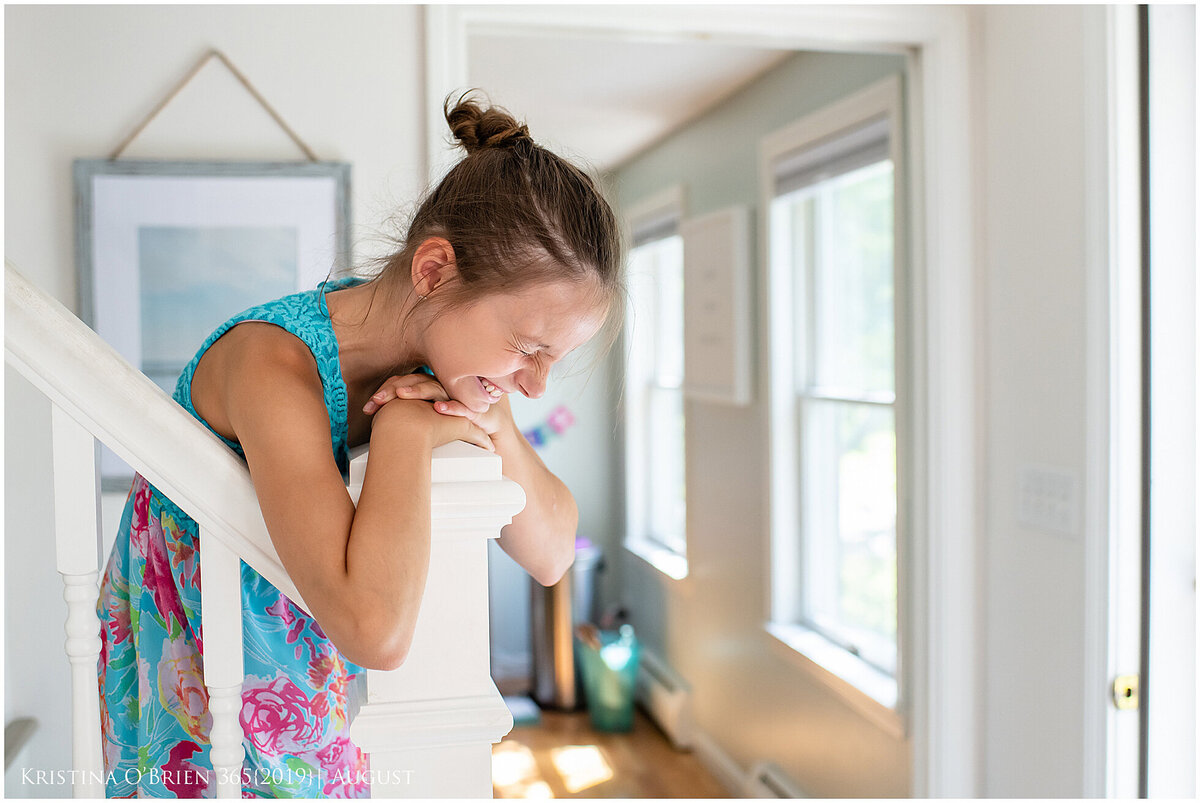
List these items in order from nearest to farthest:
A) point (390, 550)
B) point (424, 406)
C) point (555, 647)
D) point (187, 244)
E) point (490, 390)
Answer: point (390, 550) → point (424, 406) → point (490, 390) → point (187, 244) → point (555, 647)

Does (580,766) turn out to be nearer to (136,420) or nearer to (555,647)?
(555,647)

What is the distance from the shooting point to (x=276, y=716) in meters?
0.85

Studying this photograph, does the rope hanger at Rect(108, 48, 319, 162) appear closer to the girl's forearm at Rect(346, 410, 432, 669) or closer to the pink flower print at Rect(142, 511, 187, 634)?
the pink flower print at Rect(142, 511, 187, 634)

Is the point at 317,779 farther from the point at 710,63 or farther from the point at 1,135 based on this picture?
the point at 710,63

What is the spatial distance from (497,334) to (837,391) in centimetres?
217

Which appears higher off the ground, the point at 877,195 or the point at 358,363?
the point at 877,195

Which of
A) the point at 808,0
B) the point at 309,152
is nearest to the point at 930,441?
the point at 808,0

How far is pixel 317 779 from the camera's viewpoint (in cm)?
89

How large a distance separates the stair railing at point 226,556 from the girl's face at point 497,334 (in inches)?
4.5

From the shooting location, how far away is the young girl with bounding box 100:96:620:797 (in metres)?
0.81

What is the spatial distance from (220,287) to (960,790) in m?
1.89

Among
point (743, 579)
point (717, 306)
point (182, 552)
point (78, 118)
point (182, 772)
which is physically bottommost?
point (743, 579)

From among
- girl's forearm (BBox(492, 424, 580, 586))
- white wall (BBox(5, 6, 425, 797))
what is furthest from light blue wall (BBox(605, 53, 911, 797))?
girl's forearm (BBox(492, 424, 580, 586))

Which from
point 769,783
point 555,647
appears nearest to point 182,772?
point 769,783
